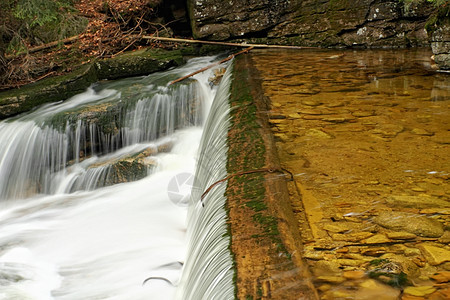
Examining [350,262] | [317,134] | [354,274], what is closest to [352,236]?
[350,262]

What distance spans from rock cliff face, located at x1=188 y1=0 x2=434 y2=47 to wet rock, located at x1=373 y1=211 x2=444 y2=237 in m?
6.53

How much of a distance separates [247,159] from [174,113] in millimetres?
4253

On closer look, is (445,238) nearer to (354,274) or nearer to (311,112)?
(354,274)

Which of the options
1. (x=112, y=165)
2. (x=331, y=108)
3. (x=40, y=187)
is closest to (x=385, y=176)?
(x=331, y=108)

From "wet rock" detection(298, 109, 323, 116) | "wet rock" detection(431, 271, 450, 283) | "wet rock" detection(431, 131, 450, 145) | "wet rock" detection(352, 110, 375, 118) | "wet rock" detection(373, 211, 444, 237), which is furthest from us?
"wet rock" detection(298, 109, 323, 116)

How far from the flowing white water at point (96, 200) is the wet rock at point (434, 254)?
6.70ft

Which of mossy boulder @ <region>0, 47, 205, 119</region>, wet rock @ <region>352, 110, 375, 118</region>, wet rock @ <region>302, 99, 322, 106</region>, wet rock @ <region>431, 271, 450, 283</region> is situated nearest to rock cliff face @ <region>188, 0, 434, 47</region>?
mossy boulder @ <region>0, 47, 205, 119</region>

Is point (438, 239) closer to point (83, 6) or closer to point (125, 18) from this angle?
point (125, 18)

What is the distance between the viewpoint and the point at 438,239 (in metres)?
2.62

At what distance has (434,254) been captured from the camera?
8.17 ft

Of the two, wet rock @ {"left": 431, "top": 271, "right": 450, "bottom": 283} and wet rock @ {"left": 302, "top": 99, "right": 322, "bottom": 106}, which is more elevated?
wet rock @ {"left": 302, "top": 99, "right": 322, "bottom": 106}

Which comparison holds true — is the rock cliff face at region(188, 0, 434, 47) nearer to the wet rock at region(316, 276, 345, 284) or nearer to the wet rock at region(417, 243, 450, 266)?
the wet rock at region(417, 243, 450, 266)

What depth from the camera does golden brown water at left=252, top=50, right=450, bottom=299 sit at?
237 cm

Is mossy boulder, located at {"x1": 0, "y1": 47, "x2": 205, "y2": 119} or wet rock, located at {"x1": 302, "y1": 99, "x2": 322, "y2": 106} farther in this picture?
mossy boulder, located at {"x1": 0, "y1": 47, "x2": 205, "y2": 119}
